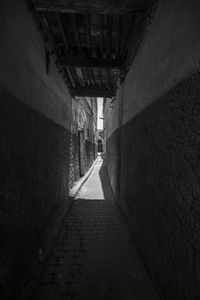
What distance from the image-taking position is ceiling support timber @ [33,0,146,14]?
244 cm

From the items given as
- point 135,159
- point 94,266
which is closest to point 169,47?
point 135,159

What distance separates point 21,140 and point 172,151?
2.10m

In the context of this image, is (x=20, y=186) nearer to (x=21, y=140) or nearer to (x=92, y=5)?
(x=21, y=140)

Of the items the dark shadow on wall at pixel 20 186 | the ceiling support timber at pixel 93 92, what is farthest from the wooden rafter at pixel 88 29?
the ceiling support timber at pixel 93 92

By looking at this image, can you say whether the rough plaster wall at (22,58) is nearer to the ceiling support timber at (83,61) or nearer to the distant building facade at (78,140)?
the ceiling support timber at (83,61)

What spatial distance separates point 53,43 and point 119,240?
4784 mm

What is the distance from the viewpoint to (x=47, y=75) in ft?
12.2

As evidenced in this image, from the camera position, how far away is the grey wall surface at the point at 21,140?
195 centimetres

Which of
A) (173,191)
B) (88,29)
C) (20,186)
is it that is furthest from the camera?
(88,29)

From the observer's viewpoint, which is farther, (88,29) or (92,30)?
(92,30)

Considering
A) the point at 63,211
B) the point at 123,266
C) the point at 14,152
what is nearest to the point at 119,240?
the point at 123,266

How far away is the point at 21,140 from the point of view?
2.37m

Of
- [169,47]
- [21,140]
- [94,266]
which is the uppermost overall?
[169,47]

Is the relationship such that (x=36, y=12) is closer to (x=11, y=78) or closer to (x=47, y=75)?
(x=47, y=75)
